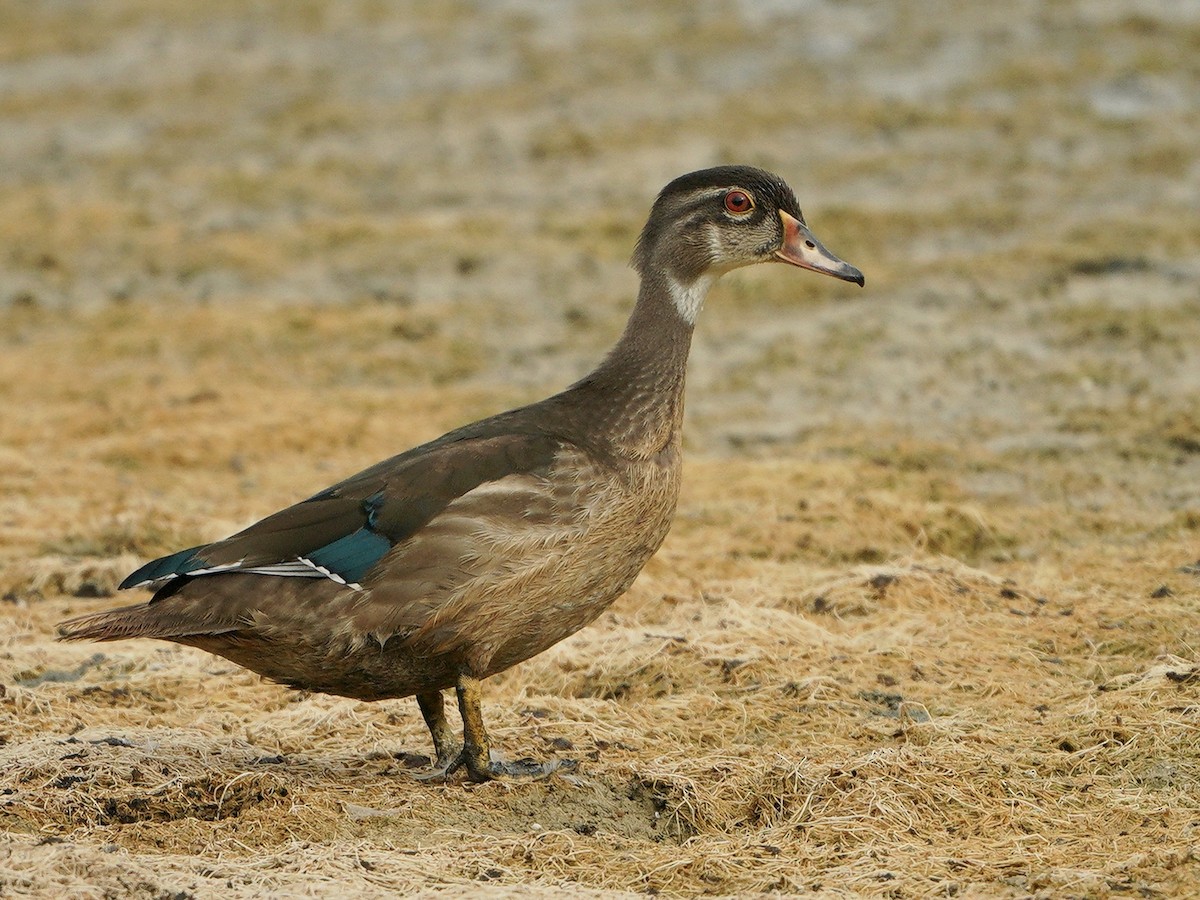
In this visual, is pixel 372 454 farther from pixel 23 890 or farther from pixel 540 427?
pixel 23 890

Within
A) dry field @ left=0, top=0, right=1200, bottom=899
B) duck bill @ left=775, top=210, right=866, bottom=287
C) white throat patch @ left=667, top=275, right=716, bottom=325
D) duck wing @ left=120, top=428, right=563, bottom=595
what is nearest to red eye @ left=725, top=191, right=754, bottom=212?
duck bill @ left=775, top=210, right=866, bottom=287

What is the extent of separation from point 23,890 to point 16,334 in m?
9.62

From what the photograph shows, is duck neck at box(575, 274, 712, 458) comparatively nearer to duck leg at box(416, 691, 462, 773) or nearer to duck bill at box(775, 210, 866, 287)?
duck bill at box(775, 210, 866, 287)

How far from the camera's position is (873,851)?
527 centimetres

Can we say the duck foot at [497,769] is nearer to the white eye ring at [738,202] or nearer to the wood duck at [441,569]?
the wood duck at [441,569]

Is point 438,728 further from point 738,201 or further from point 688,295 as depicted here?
point 738,201

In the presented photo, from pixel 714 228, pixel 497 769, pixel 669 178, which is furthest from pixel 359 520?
pixel 669 178

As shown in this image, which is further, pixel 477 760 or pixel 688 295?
pixel 688 295

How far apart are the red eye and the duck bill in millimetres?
152

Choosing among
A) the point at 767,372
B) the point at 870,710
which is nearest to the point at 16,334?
the point at 767,372

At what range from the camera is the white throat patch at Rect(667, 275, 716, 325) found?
6.80m

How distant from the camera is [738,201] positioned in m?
6.83

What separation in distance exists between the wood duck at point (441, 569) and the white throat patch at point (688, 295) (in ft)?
2.13

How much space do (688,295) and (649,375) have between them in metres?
0.51
